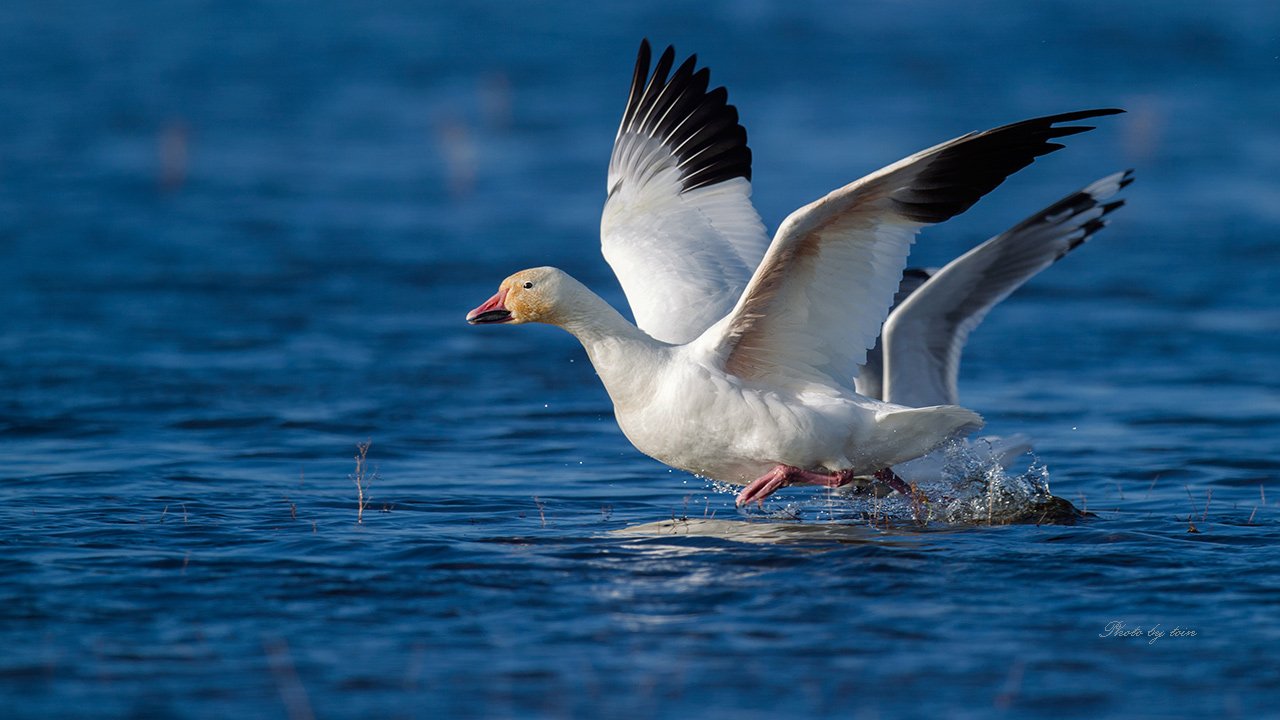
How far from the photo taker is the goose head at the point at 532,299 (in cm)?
697

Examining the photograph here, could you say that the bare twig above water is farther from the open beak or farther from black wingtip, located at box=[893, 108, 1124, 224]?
black wingtip, located at box=[893, 108, 1124, 224]

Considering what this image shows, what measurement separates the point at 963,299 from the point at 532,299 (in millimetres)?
2757

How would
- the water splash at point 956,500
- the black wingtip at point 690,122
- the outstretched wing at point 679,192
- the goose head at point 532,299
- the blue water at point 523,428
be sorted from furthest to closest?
the black wingtip at point 690,122, the outstretched wing at point 679,192, the water splash at point 956,500, the goose head at point 532,299, the blue water at point 523,428

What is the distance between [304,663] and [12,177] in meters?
17.0

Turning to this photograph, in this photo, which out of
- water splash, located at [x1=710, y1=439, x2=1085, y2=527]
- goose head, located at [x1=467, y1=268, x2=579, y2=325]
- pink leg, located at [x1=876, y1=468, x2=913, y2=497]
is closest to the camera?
goose head, located at [x1=467, y1=268, x2=579, y2=325]

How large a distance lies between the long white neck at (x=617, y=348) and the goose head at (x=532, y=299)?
0.03 m

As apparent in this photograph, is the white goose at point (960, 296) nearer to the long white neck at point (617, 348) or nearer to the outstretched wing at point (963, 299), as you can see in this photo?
the outstretched wing at point (963, 299)

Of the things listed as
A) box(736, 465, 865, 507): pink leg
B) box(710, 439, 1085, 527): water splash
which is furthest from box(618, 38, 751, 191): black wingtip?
box(736, 465, 865, 507): pink leg

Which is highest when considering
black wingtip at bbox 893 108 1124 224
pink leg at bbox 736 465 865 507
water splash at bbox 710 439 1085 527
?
black wingtip at bbox 893 108 1124 224

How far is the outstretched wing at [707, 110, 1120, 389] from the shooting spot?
241 inches

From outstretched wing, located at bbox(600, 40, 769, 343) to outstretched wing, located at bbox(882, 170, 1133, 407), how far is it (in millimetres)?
1028

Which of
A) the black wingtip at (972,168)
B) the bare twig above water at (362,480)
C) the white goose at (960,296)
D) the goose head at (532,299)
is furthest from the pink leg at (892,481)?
the bare twig above water at (362,480)

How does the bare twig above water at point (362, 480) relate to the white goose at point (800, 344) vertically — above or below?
below

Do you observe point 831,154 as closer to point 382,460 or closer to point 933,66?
point 933,66
